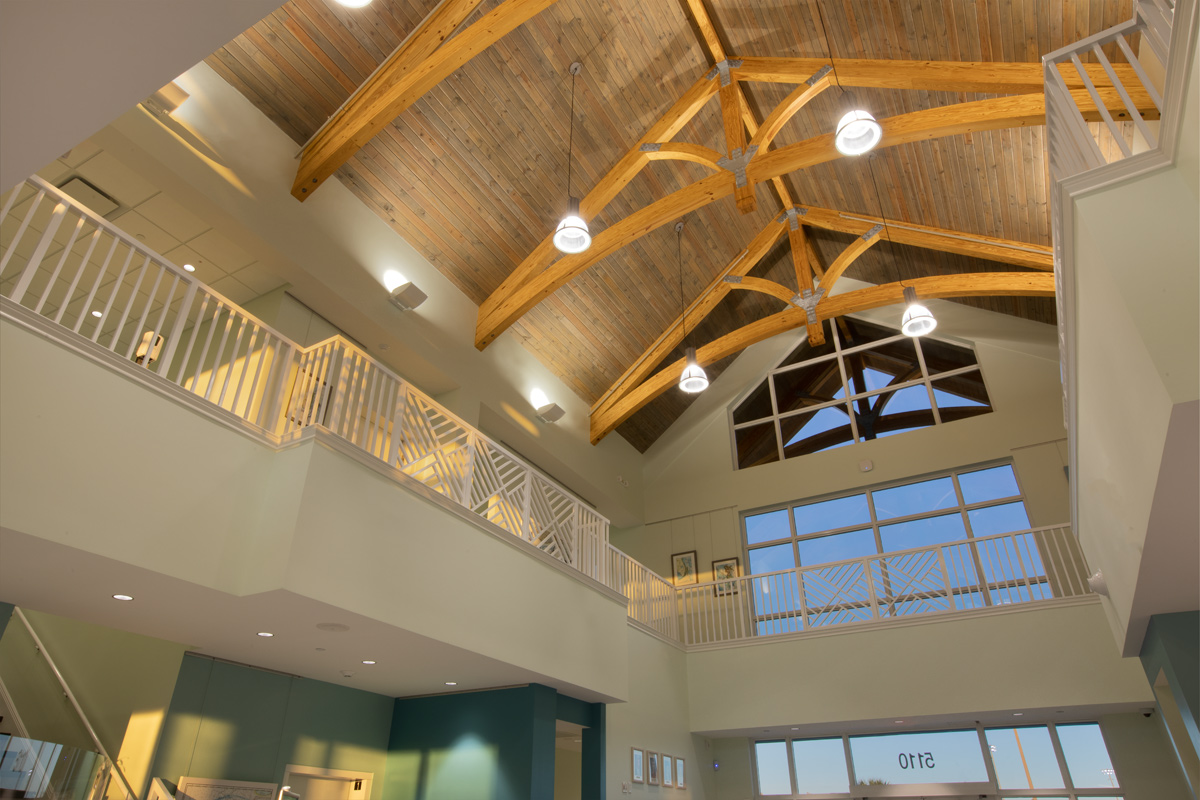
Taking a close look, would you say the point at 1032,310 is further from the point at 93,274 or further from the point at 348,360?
the point at 93,274

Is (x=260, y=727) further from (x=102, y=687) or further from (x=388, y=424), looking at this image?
(x=388, y=424)

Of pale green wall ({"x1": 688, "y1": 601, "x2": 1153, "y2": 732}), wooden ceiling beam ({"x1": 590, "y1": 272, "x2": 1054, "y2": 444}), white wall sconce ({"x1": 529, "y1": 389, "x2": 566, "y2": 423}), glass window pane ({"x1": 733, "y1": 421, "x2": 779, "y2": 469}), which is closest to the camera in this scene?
pale green wall ({"x1": 688, "y1": 601, "x2": 1153, "y2": 732})

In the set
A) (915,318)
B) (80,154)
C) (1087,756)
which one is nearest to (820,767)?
(1087,756)

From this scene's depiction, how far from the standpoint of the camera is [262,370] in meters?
5.67

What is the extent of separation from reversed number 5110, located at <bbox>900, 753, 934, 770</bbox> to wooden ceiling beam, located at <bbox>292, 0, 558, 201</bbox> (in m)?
10.2

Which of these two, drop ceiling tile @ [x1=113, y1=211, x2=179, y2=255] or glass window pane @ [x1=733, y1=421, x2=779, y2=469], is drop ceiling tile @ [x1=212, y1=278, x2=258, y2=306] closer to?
drop ceiling tile @ [x1=113, y1=211, x2=179, y2=255]

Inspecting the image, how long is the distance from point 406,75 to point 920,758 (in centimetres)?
1056

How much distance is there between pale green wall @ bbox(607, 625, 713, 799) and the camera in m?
8.84

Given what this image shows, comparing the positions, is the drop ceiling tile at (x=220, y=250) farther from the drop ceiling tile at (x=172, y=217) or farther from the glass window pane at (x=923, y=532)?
the glass window pane at (x=923, y=532)

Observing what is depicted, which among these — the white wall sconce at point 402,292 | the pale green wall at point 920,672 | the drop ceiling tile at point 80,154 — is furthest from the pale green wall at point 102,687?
the pale green wall at point 920,672

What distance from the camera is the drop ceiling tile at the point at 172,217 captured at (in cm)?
751

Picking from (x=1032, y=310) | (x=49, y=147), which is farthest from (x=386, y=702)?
(x=1032, y=310)

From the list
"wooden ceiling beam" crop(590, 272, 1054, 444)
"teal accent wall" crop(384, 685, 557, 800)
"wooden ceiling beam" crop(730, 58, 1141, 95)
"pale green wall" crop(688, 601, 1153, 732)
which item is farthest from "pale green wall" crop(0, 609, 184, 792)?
"wooden ceiling beam" crop(730, 58, 1141, 95)

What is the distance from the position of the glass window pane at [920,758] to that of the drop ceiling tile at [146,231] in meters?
10.8
